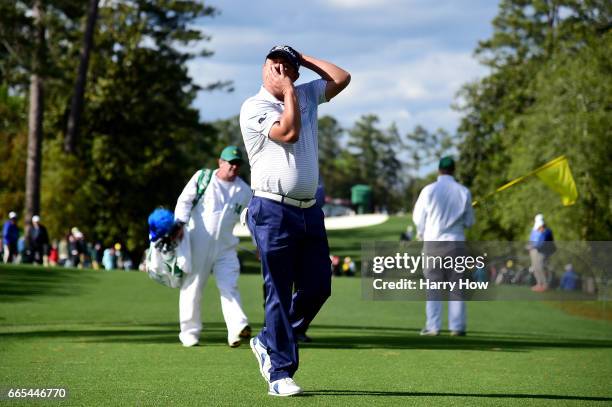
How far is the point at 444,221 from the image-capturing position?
14680mm

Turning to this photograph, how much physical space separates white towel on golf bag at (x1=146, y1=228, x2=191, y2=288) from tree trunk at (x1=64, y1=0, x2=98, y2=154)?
3526 cm

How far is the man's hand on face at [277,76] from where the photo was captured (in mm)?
7402

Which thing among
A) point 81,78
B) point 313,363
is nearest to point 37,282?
point 313,363

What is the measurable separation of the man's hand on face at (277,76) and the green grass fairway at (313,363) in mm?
2111

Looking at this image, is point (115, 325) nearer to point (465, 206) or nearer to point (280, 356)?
point (465, 206)

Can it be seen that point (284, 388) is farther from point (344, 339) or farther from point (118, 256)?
point (118, 256)

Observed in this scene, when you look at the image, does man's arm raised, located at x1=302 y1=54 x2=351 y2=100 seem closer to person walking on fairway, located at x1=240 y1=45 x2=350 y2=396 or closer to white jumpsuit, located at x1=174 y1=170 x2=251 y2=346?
person walking on fairway, located at x1=240 y1=45 x2=350 y2=396

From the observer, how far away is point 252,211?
300 inches

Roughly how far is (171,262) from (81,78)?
3645 cm

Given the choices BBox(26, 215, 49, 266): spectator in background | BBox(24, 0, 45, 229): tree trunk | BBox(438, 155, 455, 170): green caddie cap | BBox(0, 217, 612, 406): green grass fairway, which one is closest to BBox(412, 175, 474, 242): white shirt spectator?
BBox(438, 155, 455, 170): green caddie cap

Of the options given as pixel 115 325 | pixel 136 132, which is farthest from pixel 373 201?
pixel 115 325

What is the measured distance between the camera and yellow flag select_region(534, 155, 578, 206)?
18484 millimetres

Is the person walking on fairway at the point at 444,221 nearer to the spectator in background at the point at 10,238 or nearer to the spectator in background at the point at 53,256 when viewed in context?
the spectator in background at the point at 10,238

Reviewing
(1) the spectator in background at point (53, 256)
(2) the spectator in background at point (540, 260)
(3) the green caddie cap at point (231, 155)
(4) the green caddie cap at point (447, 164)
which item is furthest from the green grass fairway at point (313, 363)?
(1) the spectator in background at point (53, 256)
